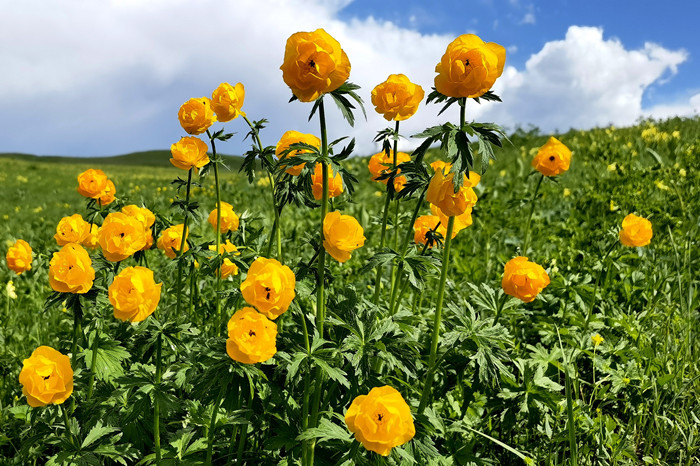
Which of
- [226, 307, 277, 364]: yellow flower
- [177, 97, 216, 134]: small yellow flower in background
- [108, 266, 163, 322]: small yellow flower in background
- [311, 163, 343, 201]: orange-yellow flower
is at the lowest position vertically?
[226, 307, 277, 364]: yellow flower

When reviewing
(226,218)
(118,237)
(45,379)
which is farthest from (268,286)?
(226,218)

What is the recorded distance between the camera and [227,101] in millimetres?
1824

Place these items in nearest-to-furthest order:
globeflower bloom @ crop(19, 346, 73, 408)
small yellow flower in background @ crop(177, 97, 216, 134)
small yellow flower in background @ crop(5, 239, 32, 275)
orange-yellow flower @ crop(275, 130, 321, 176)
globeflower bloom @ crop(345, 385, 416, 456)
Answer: globeflower bloom @ crop(345, 385, 416, 456), globeflower bloom @ crop(19, 346, 73, 408), orange-yellow flower @ crop(275, 130, 321, 176), small yellow flower in background @ crop(177, 97, 216, 134), small yellow flower in background @ crop(5, 239, 32, 275)

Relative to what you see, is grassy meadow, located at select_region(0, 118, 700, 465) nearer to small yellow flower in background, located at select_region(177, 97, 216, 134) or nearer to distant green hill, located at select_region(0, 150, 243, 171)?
small yellow flower in background, located at select_region(177, 97, 216, 134)

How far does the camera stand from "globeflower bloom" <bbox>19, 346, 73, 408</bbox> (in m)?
1.50

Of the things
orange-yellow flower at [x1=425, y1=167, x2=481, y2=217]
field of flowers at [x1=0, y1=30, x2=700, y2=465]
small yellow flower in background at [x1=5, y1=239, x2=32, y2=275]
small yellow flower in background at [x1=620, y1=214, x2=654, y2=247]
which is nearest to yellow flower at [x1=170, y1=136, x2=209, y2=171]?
field of flowers at [x1=0, y1=30, x2=700, y2=465]

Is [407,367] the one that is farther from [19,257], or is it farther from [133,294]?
[19,257]

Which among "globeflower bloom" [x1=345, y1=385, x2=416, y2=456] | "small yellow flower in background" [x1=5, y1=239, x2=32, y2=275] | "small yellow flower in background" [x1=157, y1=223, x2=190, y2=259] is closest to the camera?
"globeflower bloom" [x1=345, y1=385, x2=416, y2=456]

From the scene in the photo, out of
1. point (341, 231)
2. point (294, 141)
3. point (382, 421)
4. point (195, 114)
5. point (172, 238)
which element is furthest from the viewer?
point (172, 238)

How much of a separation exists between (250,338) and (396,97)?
3.21ft

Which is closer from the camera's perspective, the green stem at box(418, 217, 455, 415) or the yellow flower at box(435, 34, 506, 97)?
the yellow flower at box(435, 34, 506, 97)

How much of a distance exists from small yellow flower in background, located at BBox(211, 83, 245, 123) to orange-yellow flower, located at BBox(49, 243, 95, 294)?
2.13 ft

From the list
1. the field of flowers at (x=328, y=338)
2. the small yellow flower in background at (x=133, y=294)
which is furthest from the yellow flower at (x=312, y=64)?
the small yellow flower in background at (x=133, y=294)

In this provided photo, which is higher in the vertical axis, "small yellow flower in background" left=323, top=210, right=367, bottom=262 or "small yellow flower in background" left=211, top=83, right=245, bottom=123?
"small yellow flower in background" left=211, top=83, right=245, bottom=123
